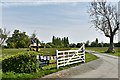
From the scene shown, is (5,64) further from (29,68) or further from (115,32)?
(115,32)

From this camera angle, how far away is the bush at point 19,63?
12273 mm

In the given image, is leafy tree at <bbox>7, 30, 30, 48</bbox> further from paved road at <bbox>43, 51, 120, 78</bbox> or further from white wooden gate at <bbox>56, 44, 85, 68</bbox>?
paved road at <bbox>43, 51, 120, 78</bbox>

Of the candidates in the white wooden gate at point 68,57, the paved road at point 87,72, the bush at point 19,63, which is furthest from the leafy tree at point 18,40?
the bush at point 19,63

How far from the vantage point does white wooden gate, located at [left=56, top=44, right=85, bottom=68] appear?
Answer: 15.7 m

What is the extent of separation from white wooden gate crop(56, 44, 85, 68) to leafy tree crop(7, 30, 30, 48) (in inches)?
1701

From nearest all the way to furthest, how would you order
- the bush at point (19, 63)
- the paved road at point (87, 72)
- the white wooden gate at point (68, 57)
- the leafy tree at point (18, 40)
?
the paved road at point (87, 72) → the bush at point (19, 63) → the white wooden gate at point (68, 57) → the leafy tree at point (18, 40)

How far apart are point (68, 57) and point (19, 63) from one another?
18.9 feet

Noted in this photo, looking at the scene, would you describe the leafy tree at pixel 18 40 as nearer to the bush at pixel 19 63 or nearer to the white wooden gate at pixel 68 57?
the white wooden gate at pixel 68 57

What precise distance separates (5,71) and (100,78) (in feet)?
14.9

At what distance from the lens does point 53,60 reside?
17938mm

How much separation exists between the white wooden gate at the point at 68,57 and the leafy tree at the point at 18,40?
43.2 meters

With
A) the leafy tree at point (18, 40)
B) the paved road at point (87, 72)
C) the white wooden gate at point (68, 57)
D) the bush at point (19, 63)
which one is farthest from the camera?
the leafy tree at point (18, 40)

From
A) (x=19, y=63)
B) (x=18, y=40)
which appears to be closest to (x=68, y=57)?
(x=19, y=63)

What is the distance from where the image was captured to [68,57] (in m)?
17.4
